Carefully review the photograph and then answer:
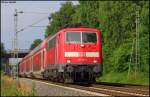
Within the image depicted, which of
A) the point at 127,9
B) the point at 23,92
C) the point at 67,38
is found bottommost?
the point at 23,92

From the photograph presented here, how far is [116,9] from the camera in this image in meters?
55.8

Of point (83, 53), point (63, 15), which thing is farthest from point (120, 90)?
point (63, 15)

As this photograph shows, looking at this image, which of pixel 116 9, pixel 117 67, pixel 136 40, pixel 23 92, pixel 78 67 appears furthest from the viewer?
pixel 116 9

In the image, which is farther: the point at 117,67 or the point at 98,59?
the point at 117,67

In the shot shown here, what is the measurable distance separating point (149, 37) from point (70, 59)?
23352mm

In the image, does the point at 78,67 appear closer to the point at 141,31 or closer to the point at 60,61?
the point at 60,61

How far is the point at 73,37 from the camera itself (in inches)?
1111

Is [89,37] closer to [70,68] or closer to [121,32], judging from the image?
[70,68]

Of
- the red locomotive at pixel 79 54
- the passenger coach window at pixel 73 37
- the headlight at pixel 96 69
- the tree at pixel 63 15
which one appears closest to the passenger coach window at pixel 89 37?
the red locomotive at pixel 79 54

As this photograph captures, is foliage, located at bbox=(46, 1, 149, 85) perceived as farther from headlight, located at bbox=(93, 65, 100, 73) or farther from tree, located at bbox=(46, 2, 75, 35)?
tree, located at bbox=(46, 2, 75, 35)

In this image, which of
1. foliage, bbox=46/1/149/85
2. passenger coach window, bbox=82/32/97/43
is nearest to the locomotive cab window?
passenger coach window, bbox=82/32/97/43

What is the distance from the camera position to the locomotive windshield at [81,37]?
28.1 meters

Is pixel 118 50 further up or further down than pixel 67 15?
further down

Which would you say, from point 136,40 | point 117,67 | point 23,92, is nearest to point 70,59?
point 23,92
